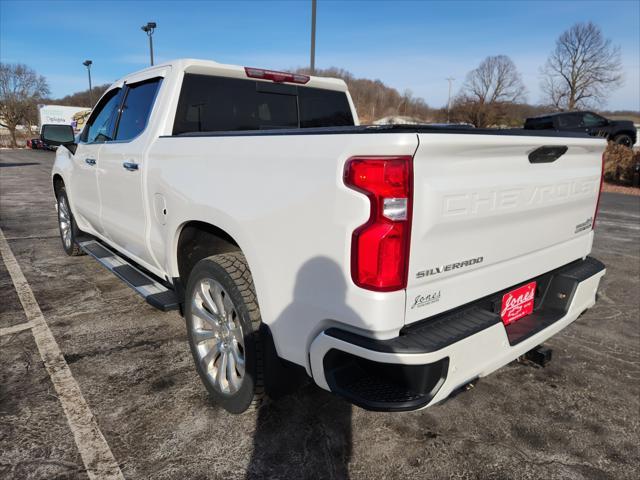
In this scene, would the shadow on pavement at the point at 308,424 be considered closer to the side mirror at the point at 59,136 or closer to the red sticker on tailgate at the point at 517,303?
the red sticker on tailgate at the point at 517,303

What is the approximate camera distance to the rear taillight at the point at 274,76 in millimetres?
3463

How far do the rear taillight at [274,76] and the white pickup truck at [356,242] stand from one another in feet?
0.45

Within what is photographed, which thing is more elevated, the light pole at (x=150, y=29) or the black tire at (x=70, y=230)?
the light pole at (x=150, y=29)

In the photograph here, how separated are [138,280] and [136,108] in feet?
4.45

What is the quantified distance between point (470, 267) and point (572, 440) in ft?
4.18

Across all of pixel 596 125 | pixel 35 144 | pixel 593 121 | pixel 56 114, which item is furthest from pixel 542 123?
pixel 35 144

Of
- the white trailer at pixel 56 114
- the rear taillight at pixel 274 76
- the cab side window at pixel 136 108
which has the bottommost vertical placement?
the cab side window at pixel 136 108

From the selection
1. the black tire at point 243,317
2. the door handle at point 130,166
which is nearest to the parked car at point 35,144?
the door handle at point 130,166

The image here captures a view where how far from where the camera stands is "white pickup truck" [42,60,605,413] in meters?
1.70

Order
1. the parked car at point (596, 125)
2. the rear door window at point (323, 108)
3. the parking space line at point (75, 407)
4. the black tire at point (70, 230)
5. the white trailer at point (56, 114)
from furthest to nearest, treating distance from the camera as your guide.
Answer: the white trailer at point (56, 114) < the parked car at point (596, 125) < the black tire at point (70, 230) < the rear door window at point (323, 108) < the parking space line at point (75, 407)

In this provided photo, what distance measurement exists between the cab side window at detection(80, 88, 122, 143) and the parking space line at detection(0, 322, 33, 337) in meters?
1.67

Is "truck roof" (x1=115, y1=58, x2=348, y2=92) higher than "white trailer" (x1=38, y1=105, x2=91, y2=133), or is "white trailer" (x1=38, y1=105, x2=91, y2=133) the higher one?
"white trailer" (x1=38, y1=105, x2=91, y2=133)

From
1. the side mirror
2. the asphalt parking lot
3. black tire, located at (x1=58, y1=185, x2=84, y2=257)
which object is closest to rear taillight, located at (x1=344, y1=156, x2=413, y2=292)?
the asphalt parking lot

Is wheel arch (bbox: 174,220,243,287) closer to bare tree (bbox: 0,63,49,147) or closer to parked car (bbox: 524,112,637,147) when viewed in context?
parked car (bbox: 524,112,637,147)
